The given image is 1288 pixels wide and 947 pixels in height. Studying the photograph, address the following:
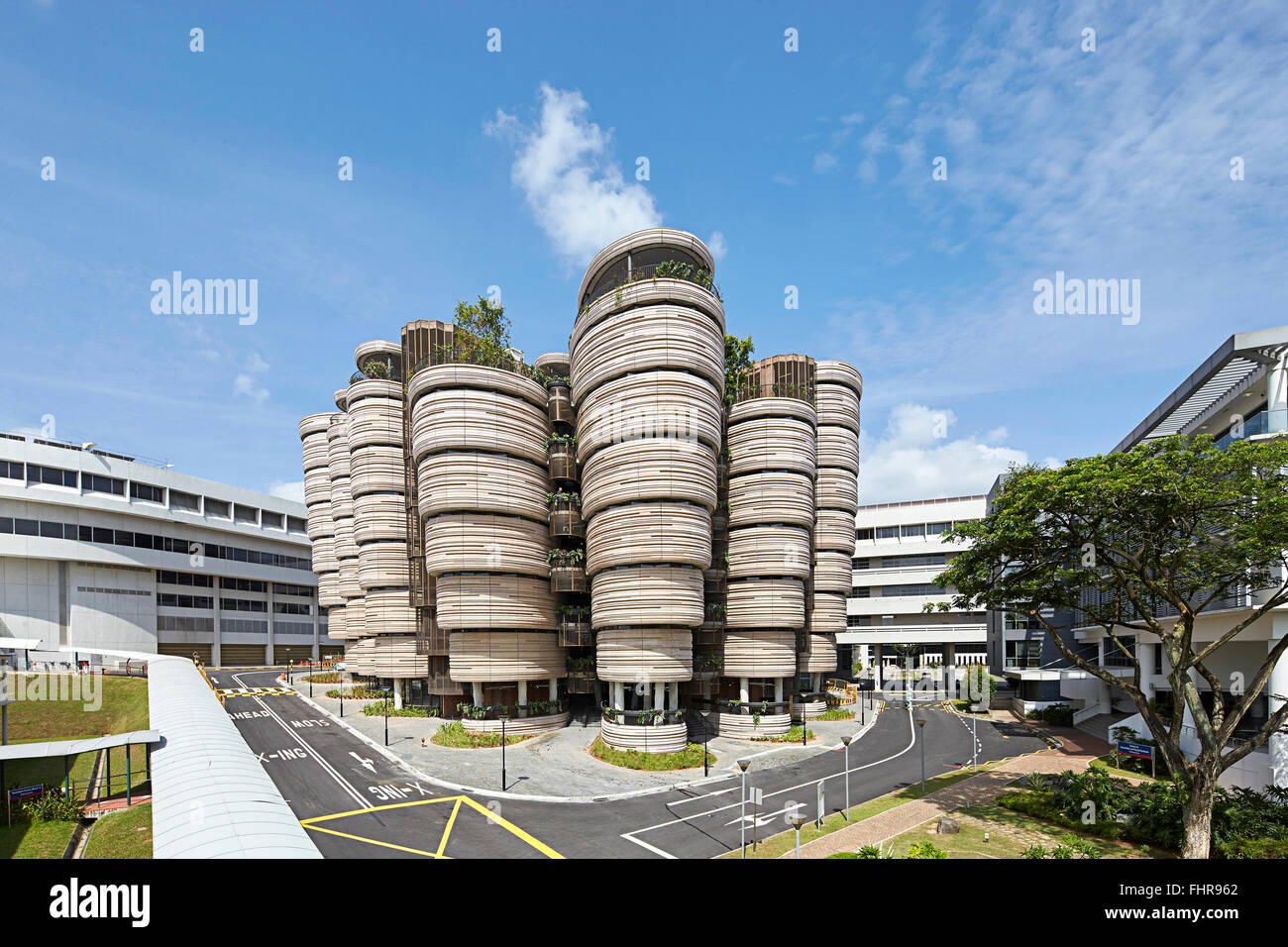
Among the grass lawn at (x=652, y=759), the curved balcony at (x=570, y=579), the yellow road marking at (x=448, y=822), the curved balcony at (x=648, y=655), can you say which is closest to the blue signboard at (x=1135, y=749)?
the grass lawn at (x=652, y=759)

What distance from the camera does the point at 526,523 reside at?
48719mm

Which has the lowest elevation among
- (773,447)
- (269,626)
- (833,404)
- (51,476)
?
(269,626)

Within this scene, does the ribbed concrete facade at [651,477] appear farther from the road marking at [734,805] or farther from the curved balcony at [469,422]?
the road marking at [734,805]

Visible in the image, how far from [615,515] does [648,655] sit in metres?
9.20

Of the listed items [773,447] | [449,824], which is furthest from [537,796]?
[773,447]

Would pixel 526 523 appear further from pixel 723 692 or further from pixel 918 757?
pixel 918 757

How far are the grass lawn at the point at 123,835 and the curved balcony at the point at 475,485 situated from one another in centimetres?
2327

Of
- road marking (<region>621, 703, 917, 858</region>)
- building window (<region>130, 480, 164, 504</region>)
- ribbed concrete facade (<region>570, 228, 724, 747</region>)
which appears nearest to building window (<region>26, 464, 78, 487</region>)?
building window (<region>130, 480, 164, 504</region>)

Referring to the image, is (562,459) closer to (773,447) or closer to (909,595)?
(773,447)

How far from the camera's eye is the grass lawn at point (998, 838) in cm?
2288

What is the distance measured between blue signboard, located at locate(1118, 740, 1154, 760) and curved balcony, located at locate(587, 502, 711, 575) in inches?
1027

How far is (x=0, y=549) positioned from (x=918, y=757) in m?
88.9

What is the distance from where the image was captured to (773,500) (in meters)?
53.0
